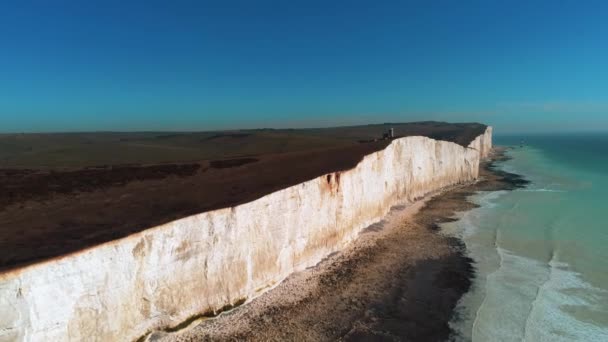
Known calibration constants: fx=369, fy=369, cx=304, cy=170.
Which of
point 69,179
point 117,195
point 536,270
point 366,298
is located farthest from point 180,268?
point 536,270

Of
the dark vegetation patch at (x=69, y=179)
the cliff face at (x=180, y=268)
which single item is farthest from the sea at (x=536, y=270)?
the dark vegetation patch at (x=69, y=179)

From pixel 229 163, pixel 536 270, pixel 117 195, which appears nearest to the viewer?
pixel 117 195

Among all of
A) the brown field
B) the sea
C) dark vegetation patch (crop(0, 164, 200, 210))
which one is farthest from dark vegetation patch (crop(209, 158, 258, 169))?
the sea

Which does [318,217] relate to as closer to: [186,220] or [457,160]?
[186,220]

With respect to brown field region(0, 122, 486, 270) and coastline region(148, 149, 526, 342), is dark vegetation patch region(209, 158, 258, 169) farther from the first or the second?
coastline region(148, 149, 526, 342)

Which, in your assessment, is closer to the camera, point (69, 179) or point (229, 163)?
point (69, 179)

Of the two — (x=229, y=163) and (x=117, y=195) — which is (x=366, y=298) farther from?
(x=229, y=163)
